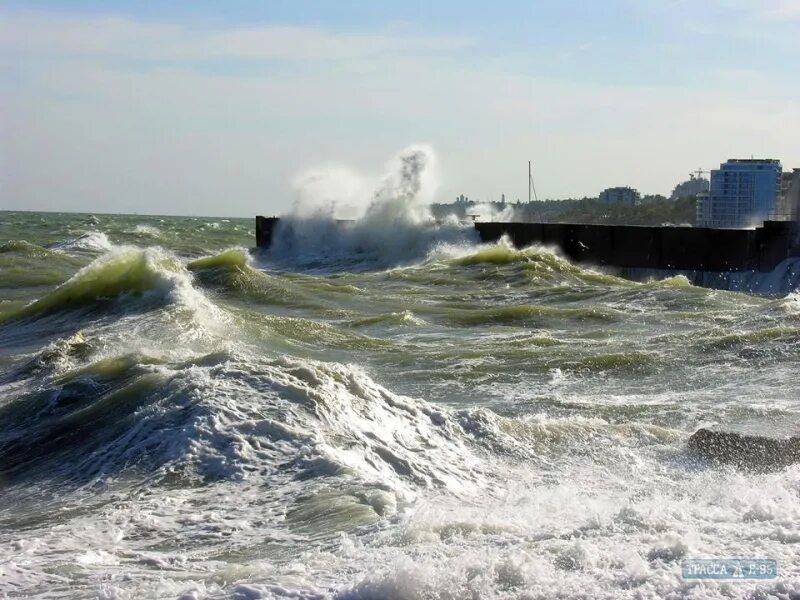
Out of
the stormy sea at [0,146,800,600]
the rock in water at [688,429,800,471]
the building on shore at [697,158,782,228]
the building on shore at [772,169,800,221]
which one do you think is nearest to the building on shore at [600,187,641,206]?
the building on shore at [697,158,782,228]

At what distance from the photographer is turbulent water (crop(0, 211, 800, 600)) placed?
17.6 feet

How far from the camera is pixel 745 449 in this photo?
8.10 metres

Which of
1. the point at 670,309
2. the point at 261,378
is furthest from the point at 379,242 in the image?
the point at 261,378

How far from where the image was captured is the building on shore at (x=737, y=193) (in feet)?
158

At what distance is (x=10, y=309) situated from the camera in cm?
1709

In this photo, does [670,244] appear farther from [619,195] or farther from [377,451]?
[619,195]

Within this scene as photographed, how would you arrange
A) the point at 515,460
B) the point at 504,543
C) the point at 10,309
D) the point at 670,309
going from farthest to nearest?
the point at 670,309 < the point at 10,309 < the point at 515,460 < the point at 504,543

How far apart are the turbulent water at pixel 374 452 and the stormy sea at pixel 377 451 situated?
2cm

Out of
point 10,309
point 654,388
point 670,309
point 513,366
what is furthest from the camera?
point 670,309

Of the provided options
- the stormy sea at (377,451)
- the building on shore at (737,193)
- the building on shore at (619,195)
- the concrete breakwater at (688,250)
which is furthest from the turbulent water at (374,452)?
the building on shore at (619,195)

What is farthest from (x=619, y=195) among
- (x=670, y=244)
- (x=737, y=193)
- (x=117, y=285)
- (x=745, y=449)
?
(x=745, y=449)

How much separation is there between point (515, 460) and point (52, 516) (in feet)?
10.7

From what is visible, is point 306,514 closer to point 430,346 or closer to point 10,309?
point 430,346

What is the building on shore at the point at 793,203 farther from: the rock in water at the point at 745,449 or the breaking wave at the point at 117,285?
the rock in water at the point at 745,449
